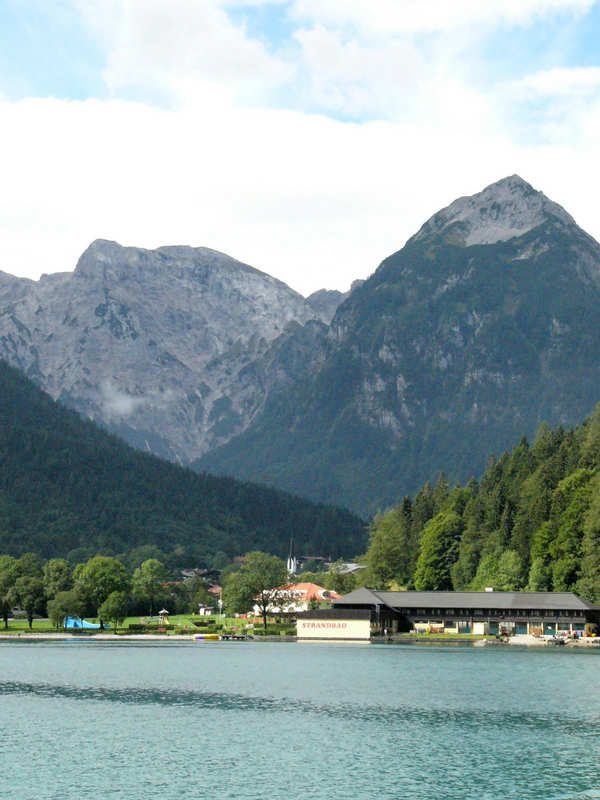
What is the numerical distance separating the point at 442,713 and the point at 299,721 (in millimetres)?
11200

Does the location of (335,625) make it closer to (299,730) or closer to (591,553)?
(591,553)

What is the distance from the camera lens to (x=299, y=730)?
79375 mm

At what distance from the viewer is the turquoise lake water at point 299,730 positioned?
6184 cm

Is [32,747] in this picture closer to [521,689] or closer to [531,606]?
[521,689]

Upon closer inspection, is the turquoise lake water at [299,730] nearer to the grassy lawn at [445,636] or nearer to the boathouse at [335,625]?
the grassy lawn at [445,636]

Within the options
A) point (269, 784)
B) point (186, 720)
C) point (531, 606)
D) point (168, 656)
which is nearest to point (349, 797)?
point (269, 784)

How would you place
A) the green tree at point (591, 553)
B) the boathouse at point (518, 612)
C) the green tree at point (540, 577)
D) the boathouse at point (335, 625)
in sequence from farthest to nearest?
the green tree at point (540, 577), the boathouse at point (335, 625), the boathouse at point (518, 612), the green tree at point (591, 553)

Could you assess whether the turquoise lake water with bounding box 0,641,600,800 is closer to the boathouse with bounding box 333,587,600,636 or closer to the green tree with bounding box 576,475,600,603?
the green tree with bounding box 576,475,600,603

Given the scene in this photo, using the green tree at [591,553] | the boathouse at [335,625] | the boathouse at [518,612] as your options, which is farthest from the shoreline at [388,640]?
the green tree at [591,553]

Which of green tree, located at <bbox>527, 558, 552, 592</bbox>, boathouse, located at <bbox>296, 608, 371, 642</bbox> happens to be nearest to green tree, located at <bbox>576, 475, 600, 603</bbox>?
green tree, located at <bbox>527, 558, 552, 592</bbox>

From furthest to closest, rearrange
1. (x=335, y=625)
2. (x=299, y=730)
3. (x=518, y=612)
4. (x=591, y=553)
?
(x=335, y=625) < (x=518, y=612) < (x=591, y=553) < (x=299, y=730)

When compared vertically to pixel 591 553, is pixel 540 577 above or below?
below

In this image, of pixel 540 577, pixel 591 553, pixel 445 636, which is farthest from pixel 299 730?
pixel 540 577

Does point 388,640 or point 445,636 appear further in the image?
point 445,636
